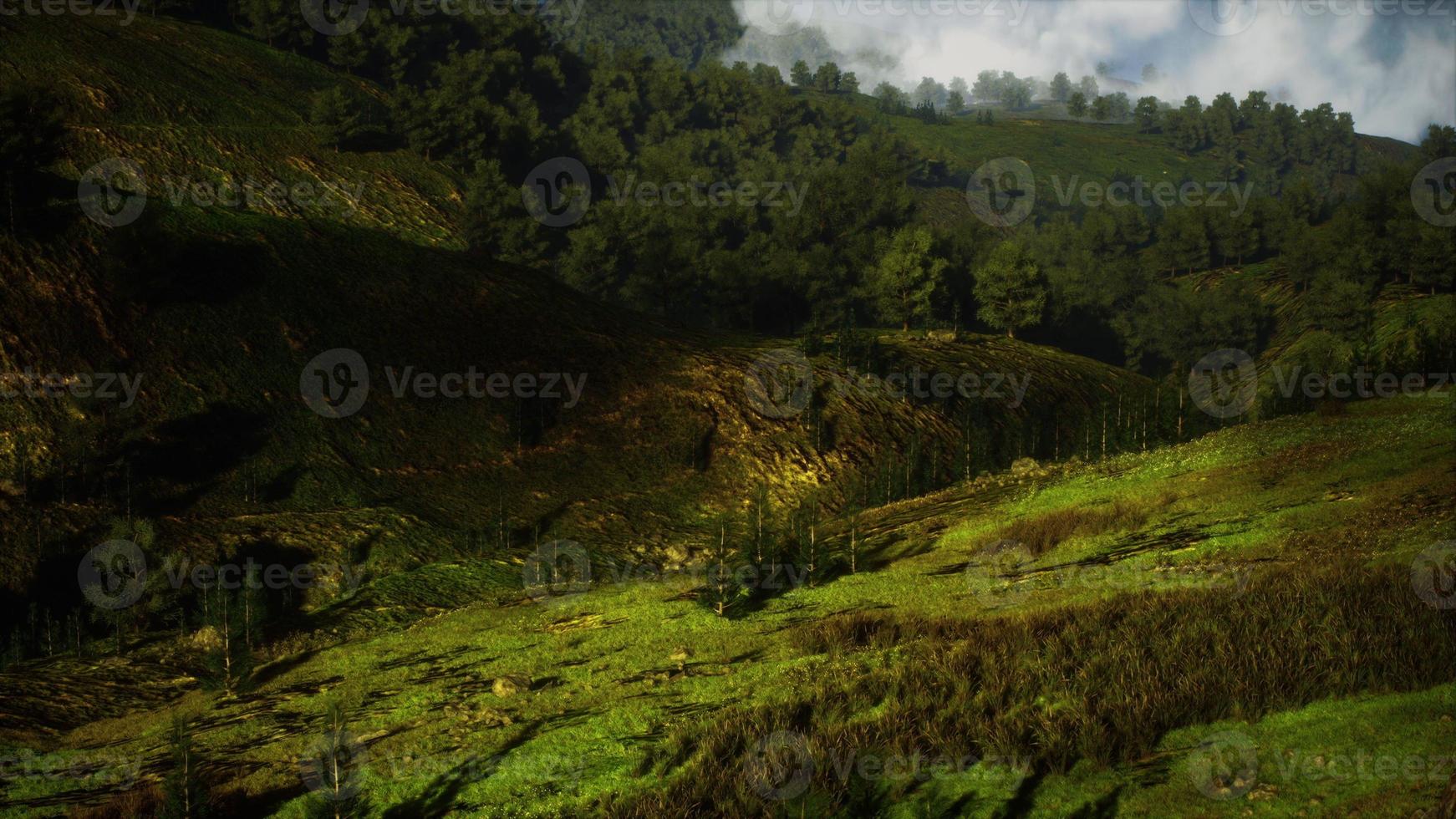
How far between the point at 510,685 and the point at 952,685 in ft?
33.6

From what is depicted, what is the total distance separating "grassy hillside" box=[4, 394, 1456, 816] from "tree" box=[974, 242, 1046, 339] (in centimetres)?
6325

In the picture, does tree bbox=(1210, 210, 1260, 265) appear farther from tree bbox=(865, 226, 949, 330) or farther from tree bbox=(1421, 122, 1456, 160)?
tree bbox=(865, 226, 949, 330)

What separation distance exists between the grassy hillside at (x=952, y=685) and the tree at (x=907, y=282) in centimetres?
6285

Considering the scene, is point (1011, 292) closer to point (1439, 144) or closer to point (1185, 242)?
point (1185, 242)

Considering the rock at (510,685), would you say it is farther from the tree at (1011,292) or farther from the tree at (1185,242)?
the tree at (1185,242)

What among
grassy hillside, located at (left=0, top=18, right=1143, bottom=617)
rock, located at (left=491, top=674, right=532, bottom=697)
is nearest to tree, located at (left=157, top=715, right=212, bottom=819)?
rock, located at (left=491, top=674, right=532, bottom=697)

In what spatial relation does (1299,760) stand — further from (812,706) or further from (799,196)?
(799,196)

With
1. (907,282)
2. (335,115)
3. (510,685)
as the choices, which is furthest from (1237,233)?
(510,685)

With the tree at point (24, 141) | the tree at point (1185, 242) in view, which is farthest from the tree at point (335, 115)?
the tree at point (1185, 242)

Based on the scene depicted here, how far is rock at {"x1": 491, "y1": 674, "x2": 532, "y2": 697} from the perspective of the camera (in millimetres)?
20703

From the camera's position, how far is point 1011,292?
95125 mm

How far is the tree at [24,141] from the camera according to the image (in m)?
41.2

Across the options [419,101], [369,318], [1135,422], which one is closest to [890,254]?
[1135,422]

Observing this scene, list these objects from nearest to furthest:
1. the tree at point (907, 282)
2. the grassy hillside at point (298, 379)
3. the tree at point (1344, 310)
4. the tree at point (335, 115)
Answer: the grassy hillside at point (298, 379) → the tree at point (335, 115) → the tree at point (907, 282) → the tree at point (1344, 310)
